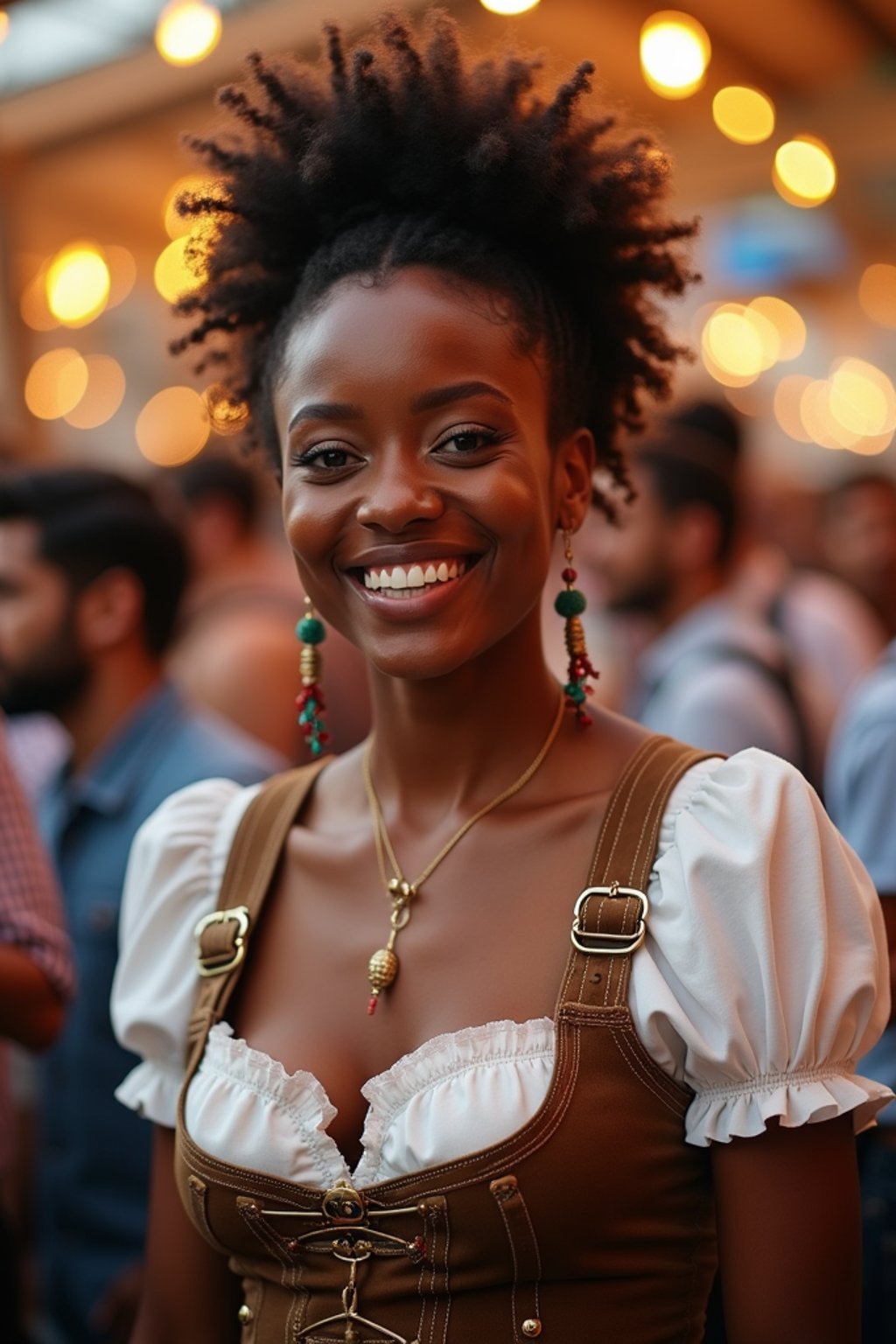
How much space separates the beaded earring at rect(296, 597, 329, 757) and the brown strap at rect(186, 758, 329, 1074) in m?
0.07

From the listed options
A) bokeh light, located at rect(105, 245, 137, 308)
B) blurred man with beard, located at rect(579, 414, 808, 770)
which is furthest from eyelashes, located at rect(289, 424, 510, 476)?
bokeh light, located at rect(105, 245, 137, 308)

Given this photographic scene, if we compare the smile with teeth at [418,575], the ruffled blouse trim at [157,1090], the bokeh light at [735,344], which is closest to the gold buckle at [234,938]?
the ruffled blouse trim at [157,1090]

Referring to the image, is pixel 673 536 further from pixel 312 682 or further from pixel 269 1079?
pixel 269 1079

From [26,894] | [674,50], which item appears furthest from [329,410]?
[674,50]

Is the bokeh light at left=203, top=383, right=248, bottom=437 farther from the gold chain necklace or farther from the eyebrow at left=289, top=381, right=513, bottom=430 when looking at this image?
the gold chain necklace

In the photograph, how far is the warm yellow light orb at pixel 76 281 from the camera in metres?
6.42

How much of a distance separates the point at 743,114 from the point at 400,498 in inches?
206

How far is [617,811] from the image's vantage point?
1709mm

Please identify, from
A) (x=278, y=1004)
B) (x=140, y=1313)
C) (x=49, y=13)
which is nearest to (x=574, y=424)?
(x=278, y=1004)

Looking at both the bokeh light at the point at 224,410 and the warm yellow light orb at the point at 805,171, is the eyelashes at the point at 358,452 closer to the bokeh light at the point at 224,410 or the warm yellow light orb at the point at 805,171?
the bokeh light at the point at 224,410

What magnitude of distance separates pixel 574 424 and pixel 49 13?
429 cm

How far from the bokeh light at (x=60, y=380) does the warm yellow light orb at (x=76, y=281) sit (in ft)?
11.8

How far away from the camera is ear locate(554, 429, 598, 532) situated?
1.84 metres

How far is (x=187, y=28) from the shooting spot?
4.50 m
